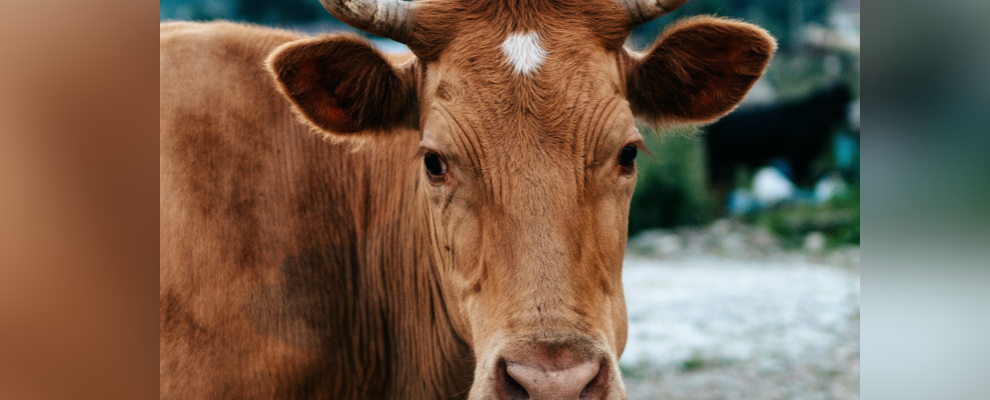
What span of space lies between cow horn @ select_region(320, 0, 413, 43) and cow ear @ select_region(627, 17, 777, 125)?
737mm

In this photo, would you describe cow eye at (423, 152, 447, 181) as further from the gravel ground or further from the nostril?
the gravel ground

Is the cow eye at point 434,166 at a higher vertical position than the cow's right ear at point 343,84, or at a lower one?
lower

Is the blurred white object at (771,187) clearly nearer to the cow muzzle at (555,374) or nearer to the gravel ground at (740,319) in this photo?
the gravel ground at (740,319)

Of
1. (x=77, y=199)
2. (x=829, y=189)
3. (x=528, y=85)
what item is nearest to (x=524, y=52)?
(x=528, y=85)

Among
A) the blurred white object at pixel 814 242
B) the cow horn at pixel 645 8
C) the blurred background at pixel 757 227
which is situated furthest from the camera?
the blurred white object at pixel 814 242

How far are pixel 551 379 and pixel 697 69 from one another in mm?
1274

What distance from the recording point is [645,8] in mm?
1970

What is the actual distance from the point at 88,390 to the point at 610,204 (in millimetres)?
1317

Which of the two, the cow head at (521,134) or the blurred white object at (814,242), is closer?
the cow head at (521,134)

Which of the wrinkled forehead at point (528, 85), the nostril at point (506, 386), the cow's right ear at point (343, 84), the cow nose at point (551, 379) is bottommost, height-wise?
the nostril at point (506, 386)

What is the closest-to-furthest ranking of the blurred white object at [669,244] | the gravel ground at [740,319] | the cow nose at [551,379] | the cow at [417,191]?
1. the cow nose at [551,379]
2. the cow at [417,191]
3. the gravel ground at [740,319]
4. the blurred white object at [669,244]

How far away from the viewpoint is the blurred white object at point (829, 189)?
6.99 metres

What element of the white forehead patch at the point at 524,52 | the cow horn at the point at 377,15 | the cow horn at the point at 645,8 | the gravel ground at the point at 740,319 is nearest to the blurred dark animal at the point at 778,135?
the gravel ground at the point at 740,319

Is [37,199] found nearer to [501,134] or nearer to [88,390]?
[88,390]
